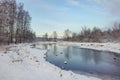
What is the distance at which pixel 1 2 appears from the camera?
32.8m

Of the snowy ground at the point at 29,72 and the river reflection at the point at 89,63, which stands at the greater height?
the snowy ground at the point at 29,72

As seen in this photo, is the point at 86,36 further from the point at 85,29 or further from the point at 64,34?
the point at 64,34

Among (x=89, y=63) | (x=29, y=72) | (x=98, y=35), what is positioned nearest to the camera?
(x=29, y=72)

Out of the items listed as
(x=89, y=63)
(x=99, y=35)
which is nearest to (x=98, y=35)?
(x=99, y=35)

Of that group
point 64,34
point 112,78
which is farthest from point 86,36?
point 112,78

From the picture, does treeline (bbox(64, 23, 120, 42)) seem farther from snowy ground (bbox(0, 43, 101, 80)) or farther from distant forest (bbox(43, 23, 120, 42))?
snowy ground (bbox(0, 43, 101, 80))

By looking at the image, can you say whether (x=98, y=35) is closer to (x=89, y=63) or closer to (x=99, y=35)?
(x=99, y=35)

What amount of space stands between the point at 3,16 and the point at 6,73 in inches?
1053

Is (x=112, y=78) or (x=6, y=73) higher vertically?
(x=6, y=73)

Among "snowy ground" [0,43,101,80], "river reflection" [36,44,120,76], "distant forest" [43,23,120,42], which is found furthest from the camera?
"distant forest" [43,23,120,42]

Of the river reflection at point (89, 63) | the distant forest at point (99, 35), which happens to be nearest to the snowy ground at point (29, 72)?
the river reflection at point (89, 63)

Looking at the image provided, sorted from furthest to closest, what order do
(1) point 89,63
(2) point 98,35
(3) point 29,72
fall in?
(2) point 98,35 → (1) point 89,63 → (3) point 29,72

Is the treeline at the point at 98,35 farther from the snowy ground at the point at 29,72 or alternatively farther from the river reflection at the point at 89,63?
the snowy ground at the point at 29,72

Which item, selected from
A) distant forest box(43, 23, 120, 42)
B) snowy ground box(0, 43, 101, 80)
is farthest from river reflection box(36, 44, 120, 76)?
distant forest box(43, 23, 120, 42)
